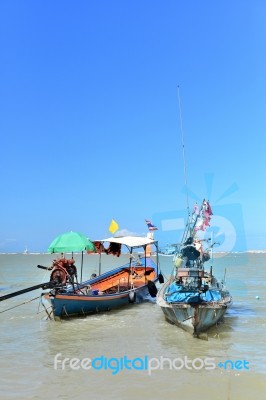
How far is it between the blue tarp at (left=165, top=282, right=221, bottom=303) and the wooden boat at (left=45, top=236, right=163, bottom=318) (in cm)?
314

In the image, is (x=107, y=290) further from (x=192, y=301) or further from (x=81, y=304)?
(x=192, y=301)

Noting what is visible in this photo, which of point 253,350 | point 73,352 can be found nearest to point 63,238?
point 73,352

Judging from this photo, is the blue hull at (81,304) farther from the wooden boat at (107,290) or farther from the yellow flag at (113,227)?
the yellow flag at (113,227)

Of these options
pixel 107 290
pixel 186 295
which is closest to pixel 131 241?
pixel 107 290

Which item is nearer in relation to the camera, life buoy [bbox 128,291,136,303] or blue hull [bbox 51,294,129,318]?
blue hull [bbox 51,294,129,318]

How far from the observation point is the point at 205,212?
20.2 m

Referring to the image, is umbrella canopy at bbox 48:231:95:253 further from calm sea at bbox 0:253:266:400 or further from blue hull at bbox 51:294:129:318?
calm sea at bbox 0:253:266:400

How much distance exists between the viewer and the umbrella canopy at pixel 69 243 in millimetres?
15367

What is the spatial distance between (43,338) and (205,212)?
10.7m

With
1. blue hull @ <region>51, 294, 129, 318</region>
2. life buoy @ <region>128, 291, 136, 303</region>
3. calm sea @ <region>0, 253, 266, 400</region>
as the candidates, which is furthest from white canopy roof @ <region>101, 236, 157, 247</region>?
calm sea @ <region>0, 253, 266, 400</region>

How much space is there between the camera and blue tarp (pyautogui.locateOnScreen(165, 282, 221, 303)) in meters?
12.4

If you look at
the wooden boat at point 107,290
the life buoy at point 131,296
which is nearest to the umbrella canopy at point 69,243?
the wooden boat at point 107,290

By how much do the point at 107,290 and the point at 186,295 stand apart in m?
8.15

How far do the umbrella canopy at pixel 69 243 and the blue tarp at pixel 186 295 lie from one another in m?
3.64
